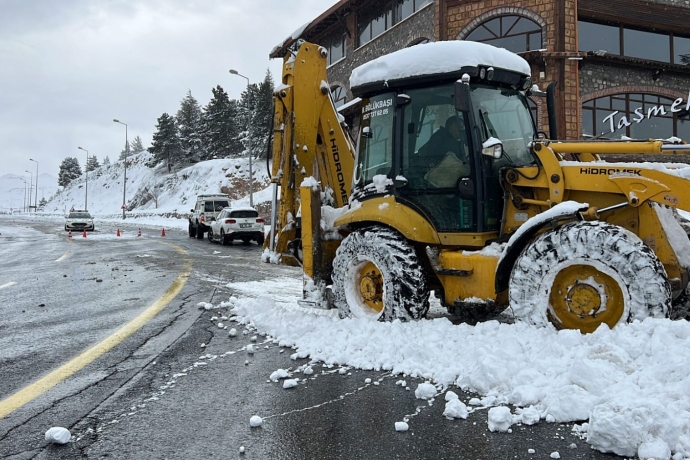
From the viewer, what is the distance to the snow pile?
2.75 meters

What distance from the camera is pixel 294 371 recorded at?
4.23 metres

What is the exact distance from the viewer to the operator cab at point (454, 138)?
506 centimetres

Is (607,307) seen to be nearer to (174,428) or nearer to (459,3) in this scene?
(174,428)

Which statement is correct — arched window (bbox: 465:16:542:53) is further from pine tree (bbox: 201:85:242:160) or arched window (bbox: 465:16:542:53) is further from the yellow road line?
pine tree (bbox: 201:85:242:160)

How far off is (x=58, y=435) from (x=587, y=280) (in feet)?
13.0

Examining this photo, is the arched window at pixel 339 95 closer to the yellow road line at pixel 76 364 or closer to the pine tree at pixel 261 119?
the yellow road line at pixel 76 364

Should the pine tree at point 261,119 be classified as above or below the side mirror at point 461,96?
above

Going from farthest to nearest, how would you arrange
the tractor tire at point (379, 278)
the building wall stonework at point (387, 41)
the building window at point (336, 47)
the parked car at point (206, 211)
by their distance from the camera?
the building window at point (336, 47)
the parked car at point (206, 211)
the building wall stonework at point (387, 41)
the tractor tire at point (379, 278)

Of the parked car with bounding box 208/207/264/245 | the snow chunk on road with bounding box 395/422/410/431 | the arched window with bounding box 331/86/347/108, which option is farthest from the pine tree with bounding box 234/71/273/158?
the snow chunk on road with bounding box 395/422/410/431

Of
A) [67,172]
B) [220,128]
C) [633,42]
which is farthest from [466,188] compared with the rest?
[67,172]

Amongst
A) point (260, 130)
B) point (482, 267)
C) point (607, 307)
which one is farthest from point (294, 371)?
point (260, 130)

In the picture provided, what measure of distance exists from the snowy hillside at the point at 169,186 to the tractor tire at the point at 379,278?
3751 cm

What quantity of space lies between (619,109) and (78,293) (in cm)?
2057

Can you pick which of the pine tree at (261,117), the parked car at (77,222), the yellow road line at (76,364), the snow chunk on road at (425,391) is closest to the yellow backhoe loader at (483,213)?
the snow chunk on road at (425,391)
